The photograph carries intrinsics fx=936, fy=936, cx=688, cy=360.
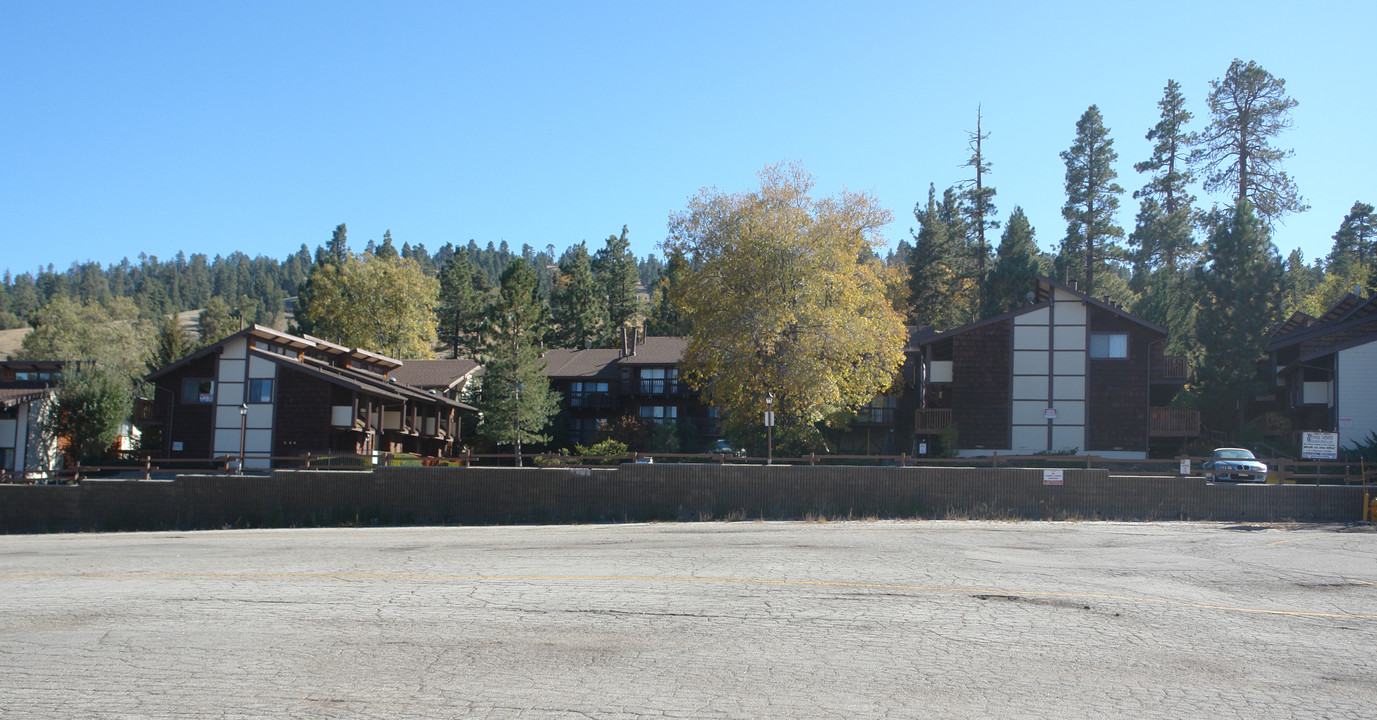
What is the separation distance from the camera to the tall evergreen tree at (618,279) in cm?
8875

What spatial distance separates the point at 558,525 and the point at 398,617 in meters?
14.5

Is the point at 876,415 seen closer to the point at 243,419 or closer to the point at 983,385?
the point at 983,385

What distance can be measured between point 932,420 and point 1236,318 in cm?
1562

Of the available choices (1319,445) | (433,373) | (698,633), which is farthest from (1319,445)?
(433,373)

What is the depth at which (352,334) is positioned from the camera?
66.3 metres

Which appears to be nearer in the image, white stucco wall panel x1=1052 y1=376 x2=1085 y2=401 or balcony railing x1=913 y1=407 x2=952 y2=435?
white stucco wall panel x1=1052 y1=376 x2=1085 y2=401

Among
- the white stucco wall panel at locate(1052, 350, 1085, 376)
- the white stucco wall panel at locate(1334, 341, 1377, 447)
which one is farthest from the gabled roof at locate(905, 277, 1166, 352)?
the white stucco wall panel at locate(1334, 341, 1377, 447)

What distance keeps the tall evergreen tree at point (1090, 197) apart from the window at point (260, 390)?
5130 centimetres

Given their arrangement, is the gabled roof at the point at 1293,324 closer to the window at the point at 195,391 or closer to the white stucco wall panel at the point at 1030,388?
the white stucco wall panel at the point at 1030,388

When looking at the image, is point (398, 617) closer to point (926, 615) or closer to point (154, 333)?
point (926, 615)

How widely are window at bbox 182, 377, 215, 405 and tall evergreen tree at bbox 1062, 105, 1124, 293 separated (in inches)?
2138

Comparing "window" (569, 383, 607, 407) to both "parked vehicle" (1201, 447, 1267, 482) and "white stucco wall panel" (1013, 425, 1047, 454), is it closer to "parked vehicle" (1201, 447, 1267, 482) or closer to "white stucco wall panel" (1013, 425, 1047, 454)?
"white stucco wall panel" (1013, 425, 1047, 454)

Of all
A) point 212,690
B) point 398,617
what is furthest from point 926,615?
point 212,690

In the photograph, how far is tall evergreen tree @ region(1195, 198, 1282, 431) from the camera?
1772 inches
